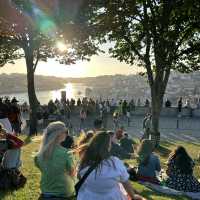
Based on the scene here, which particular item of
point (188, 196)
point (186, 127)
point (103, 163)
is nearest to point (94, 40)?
point (186, 127)

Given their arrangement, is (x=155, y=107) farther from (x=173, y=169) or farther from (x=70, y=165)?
(x=70, y=165)

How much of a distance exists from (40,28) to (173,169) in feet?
50.1

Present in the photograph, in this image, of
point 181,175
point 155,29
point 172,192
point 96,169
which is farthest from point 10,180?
point 155,29

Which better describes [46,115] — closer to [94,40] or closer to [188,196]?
[94,40]

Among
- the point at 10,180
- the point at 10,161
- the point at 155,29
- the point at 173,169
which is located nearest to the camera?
the point at 10,180

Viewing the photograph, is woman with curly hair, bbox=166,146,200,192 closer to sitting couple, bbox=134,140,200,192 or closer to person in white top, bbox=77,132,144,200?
sitting couple, bbox=134,140,200,192

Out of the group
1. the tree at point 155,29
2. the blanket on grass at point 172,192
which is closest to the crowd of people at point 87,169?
the blanket on grass at point 172,192

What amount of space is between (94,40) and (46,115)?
887cm

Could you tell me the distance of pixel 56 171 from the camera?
7.79 metres

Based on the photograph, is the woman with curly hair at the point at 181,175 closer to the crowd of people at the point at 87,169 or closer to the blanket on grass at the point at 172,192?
the crowd of people at the point at 87,169

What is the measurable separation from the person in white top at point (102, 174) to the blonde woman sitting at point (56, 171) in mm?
1193

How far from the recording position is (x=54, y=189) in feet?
25.9

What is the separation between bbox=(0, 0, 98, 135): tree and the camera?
2308 cm

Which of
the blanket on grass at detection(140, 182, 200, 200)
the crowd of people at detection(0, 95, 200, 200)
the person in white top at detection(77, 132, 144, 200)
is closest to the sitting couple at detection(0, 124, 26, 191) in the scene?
the crowd of people at detection(0, 95, 200, 200)
